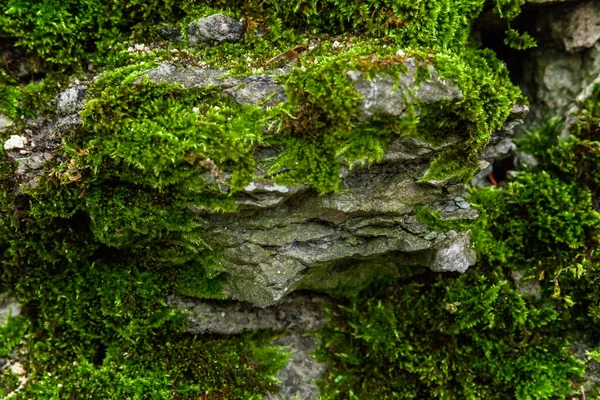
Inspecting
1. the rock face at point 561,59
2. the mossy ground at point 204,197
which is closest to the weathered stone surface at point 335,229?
the mossy ground at point 204,197

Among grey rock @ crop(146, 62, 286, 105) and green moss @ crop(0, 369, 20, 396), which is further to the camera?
green moss @ crop(0, 369, 20, 396)

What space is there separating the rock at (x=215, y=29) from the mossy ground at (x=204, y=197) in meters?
0.08

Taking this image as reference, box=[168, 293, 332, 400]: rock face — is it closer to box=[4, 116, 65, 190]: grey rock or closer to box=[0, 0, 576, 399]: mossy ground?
box=[0, 0, 576, 399]: mossy ground

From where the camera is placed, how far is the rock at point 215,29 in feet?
10.3

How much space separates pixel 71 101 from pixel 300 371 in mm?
2775

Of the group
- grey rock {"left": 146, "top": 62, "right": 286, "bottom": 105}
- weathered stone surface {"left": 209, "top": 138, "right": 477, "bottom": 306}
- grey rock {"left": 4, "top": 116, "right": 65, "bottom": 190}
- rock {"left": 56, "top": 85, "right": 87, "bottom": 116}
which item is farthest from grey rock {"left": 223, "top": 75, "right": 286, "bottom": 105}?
grey rock {"left": 4, "top": 116, "right": 65, "bottom": 190}

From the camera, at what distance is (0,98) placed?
10.5 ft

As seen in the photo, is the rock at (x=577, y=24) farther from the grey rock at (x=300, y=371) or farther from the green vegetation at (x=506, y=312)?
the grey rock at (x=300, y=371)

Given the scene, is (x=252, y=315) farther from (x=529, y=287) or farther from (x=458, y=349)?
(x=529, y=287)

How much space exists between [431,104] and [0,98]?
3052 mm

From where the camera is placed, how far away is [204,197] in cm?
283

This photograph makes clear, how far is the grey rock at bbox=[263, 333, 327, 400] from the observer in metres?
3.69

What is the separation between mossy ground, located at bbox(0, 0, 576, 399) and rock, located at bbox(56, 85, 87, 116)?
133 mm

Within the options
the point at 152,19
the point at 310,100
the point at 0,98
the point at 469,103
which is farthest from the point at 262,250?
the point at 0,98
